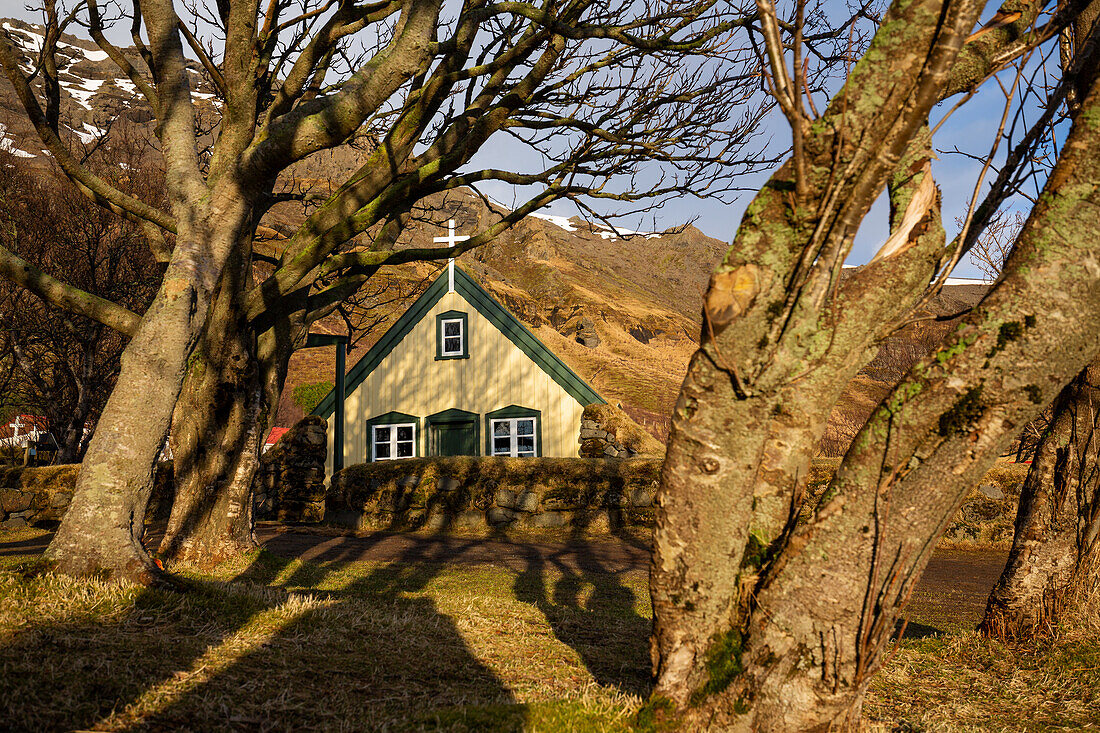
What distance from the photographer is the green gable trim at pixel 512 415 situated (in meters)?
19.5

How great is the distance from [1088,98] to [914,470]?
6.16 feet

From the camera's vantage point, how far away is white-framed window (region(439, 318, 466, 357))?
20359mm

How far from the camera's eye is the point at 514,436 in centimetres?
1975

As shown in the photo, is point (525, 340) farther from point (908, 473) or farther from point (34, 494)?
point (908, 473)

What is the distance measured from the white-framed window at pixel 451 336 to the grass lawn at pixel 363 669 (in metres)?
14.8

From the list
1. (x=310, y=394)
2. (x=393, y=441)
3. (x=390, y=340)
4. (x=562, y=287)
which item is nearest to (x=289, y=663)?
(x=393, y=441)

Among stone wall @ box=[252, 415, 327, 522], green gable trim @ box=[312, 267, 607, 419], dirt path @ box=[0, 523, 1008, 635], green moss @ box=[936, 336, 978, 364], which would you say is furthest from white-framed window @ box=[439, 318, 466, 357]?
green moss @ box=[936, 336, 978, 364]

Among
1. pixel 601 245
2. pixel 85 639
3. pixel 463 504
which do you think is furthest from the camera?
pixel 601 245

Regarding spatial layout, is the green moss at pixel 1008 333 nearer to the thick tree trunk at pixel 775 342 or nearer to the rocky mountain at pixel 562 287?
the thick tree trunk at pixel 775 342

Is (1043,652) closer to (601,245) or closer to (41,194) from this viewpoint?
(41,194)

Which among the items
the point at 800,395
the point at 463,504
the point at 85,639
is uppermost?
the point at 800,395

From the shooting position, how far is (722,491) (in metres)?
2.88

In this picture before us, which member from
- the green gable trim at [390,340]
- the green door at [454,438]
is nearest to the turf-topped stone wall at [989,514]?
the green door at [454,438]

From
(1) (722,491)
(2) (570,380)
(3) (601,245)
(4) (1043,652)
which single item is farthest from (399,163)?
(3) (601,245)
